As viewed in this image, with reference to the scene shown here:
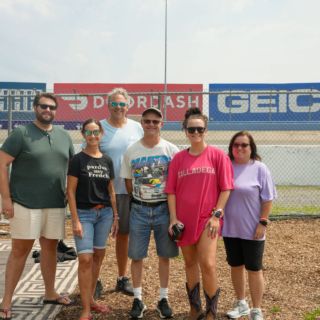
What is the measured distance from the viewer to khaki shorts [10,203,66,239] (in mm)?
4109

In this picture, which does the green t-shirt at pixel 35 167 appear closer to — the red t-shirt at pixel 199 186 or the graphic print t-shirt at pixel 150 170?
the graphic print t-shirt at pixel 150 170

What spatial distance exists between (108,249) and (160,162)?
3.00 metres

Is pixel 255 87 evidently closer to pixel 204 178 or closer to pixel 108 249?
pixel 108 249

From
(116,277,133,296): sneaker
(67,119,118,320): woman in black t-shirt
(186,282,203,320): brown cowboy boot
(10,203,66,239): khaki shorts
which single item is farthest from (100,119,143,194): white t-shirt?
(186,282,203,320): brown cowboy boot

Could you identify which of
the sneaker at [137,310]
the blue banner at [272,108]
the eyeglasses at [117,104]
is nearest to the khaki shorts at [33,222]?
the sneaker at [137,310]

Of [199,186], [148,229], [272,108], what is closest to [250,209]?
[199,186]

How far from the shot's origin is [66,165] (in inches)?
170

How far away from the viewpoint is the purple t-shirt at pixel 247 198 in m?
3.93

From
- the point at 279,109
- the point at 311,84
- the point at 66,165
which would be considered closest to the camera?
the point at 66,165

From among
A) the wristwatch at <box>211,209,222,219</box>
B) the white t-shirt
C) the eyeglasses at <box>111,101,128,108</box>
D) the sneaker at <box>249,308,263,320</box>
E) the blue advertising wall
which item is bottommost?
the sneaker at <box>249,308,263,320</box>

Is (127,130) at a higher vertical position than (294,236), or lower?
higher

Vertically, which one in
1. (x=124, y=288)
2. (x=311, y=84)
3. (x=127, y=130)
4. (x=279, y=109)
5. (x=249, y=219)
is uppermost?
(x=311, y=84)

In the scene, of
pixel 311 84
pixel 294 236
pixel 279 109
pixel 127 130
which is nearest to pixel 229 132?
pixel 279 109

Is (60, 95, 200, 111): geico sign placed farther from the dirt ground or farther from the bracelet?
the bracelet
